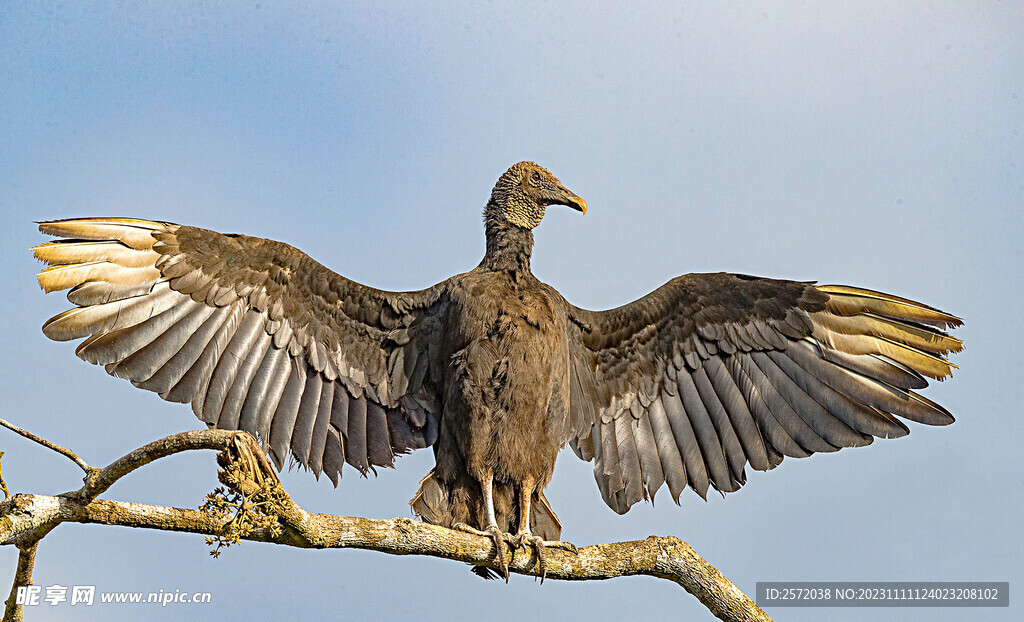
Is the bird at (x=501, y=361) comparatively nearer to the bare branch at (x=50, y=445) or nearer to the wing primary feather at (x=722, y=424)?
the wing primary feather at (x=722, y=424)

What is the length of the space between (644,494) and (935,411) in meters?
1.82

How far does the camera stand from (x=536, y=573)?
523cm

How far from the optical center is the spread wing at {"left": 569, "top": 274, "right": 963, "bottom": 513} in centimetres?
594

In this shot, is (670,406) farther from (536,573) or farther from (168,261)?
(168,261)

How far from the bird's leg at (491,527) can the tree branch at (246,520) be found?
0.95ft

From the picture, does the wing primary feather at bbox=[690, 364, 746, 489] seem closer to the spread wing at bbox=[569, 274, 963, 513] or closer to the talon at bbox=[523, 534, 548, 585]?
the spread wing at bbox=[569, 274, 963, 513]

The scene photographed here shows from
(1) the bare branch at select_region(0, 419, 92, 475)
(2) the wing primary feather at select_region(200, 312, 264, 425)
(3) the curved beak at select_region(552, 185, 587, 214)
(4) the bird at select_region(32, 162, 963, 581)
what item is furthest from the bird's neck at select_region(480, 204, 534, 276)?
(1) the bare branch at select_region(0, 419, 92, 475)

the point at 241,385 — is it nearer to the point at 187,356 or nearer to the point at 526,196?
the point at 187,356

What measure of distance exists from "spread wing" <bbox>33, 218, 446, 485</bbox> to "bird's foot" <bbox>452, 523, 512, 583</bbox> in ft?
3.17

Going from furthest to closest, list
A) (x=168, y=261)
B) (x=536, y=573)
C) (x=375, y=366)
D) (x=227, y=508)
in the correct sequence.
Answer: (x=375, y=366), (x=168, y=261), (x=536, y=573), (x=227, y=508)

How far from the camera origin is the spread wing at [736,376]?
19.5ft

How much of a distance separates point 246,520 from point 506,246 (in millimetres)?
A: 2582

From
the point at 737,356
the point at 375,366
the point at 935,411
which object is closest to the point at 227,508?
the point at 375,366

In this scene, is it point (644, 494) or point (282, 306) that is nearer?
point (282, 306)
